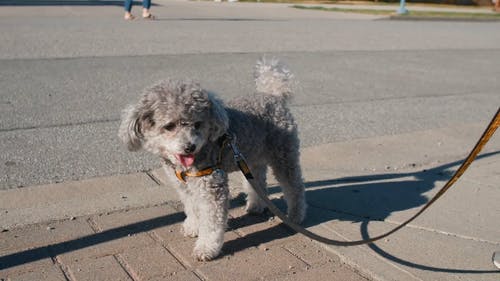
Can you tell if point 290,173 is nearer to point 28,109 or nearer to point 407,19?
point 28,109

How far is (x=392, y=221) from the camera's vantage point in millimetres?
4656

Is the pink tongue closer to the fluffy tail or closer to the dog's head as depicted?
the dog's head

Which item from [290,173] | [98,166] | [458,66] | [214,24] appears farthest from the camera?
[214,24]

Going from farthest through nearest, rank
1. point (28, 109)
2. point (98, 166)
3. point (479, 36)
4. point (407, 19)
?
1. point (407, 19)
2. point (479, 36)
3. point (28, 109)
4. point (98, 166)

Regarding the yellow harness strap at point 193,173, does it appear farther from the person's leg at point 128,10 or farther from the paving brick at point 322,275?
the person's leg at point 128,10

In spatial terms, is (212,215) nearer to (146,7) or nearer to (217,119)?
(217,119)

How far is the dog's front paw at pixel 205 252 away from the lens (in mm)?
3818

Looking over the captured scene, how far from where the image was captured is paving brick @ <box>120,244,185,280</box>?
11.9ft

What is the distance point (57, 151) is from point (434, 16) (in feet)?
74.0

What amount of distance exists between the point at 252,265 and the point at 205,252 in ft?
1.06

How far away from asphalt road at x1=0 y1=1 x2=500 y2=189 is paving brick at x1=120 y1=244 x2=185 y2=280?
5.32ft

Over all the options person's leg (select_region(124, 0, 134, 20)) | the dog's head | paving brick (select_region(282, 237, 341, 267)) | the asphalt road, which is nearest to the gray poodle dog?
the dog's head

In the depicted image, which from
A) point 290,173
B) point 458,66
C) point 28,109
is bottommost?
point 28,109

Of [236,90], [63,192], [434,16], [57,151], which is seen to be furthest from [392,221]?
[434,16]
